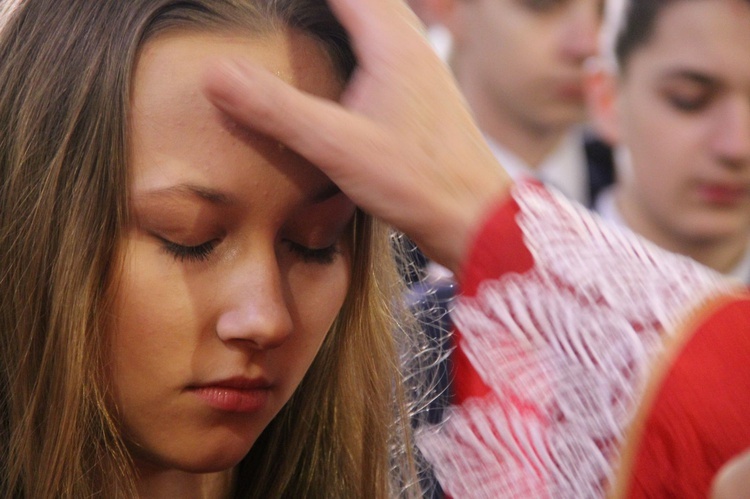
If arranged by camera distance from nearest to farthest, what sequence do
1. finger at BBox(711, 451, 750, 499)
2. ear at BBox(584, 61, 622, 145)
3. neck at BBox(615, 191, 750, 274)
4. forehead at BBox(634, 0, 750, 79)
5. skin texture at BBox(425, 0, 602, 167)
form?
finger at BBox(711, 451, 750, 499) → forehead at BBox(634, 0, 750, 79) → neck at BBox(615, 191, 750, 274) → ear at BBox(584, 61, 622, 145) → skin texture at BBox(425, 0, 602, 167)

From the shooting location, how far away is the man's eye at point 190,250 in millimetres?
982

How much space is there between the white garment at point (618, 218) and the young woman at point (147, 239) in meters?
1.13

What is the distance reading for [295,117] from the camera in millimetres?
901

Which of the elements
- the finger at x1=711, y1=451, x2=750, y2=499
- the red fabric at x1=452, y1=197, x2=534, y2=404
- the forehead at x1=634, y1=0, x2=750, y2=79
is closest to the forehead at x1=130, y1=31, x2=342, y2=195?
the red fabric at x1=452, y1=197, x2=534, y2=404

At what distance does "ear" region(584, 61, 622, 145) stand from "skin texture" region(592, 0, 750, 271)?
0.05 metres

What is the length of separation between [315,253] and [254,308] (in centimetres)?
12

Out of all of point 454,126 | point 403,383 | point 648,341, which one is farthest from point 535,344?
point 403,383

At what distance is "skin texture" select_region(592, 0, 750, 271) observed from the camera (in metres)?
1.93

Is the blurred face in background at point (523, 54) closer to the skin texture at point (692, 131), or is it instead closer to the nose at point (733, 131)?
the skin texture at point (692, 131)

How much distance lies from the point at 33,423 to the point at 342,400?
39cm

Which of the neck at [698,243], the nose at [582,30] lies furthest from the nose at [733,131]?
the nose at [582,30]

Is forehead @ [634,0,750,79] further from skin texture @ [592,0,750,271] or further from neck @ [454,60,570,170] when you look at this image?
neck @ [454,60,570,170]

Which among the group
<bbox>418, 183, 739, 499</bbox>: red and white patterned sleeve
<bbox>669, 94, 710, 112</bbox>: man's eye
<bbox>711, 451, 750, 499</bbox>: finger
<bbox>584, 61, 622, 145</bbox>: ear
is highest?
<bbox>584, 61, 622, 145</bbox>: ear

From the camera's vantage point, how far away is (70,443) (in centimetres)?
102
